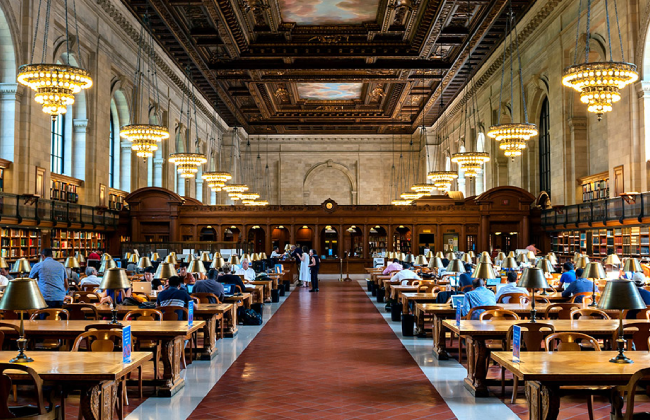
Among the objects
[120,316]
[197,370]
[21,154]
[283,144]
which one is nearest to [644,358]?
[197,370]

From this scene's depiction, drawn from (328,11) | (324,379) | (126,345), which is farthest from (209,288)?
(328,11)

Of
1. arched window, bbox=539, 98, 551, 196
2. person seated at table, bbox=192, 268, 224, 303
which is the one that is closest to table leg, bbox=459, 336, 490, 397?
person seated at table, bbox=192, 268, 224, 303

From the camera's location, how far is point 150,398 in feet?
21.7

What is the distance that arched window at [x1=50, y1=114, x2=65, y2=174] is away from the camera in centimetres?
2091

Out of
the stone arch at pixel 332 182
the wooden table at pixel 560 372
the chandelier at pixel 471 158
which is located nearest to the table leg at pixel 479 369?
the wooden table at pixel 560 372

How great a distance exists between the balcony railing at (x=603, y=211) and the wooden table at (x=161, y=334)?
1282cm

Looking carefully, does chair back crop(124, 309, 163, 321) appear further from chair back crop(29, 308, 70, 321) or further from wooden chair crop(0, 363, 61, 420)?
wooden chair crop(0, 363, 61, 420)

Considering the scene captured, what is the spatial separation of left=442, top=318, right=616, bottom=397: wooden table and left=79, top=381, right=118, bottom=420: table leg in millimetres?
3407

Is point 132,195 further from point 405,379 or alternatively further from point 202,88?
point 405,379

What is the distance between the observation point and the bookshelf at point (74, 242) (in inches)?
772

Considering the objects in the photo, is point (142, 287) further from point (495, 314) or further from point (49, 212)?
point (49, 212)

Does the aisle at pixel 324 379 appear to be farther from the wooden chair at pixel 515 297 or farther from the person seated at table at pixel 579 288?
the person seated at table at pixel 579 288

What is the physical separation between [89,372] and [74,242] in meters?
17.8

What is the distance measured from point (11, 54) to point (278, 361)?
1249 cm
